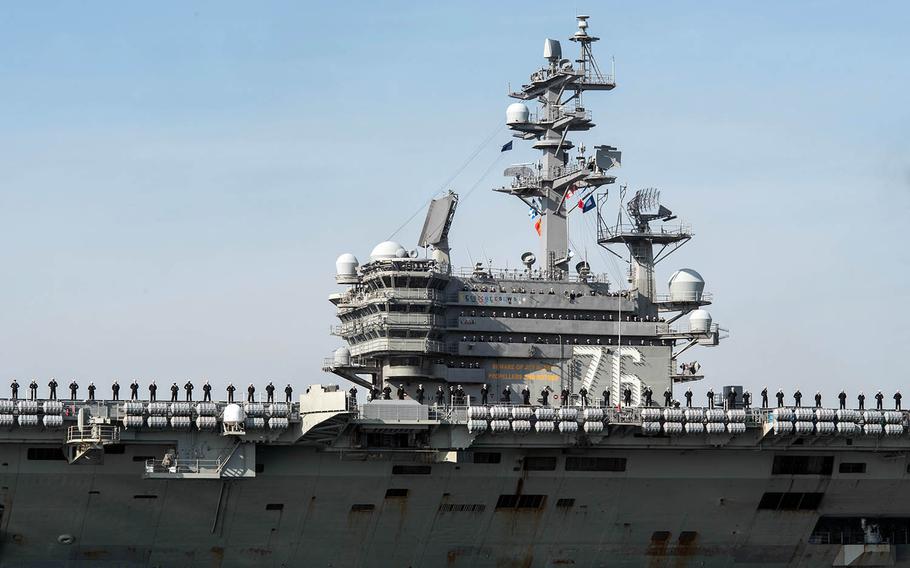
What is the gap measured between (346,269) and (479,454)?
8664mm

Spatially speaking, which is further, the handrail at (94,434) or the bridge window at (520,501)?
the bridge window at (520,501)

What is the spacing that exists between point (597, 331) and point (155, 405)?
12992 mm

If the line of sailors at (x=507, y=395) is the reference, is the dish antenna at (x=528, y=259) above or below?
above

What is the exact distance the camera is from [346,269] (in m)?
43.6

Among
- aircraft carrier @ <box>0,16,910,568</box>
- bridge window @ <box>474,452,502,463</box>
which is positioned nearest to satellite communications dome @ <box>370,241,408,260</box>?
aircraft carrier @ <box>0,16,910,568</box>

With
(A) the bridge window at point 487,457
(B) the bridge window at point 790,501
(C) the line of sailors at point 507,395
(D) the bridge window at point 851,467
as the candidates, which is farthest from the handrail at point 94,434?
(D) the bridge window at point 851,467

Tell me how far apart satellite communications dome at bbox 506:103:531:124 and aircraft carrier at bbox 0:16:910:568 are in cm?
110

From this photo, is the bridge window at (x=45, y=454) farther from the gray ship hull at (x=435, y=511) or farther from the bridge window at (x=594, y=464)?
the bridge window at (x=594, y=464)

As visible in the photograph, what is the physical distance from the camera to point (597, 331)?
42188 millimetres

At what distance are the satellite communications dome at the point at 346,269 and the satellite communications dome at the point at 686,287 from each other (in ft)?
28.9

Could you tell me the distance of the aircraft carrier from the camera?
34.9 m

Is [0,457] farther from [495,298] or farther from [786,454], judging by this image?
[786,454]

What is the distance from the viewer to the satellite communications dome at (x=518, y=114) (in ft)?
148

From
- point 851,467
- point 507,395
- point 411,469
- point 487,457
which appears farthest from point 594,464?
point 851,467
